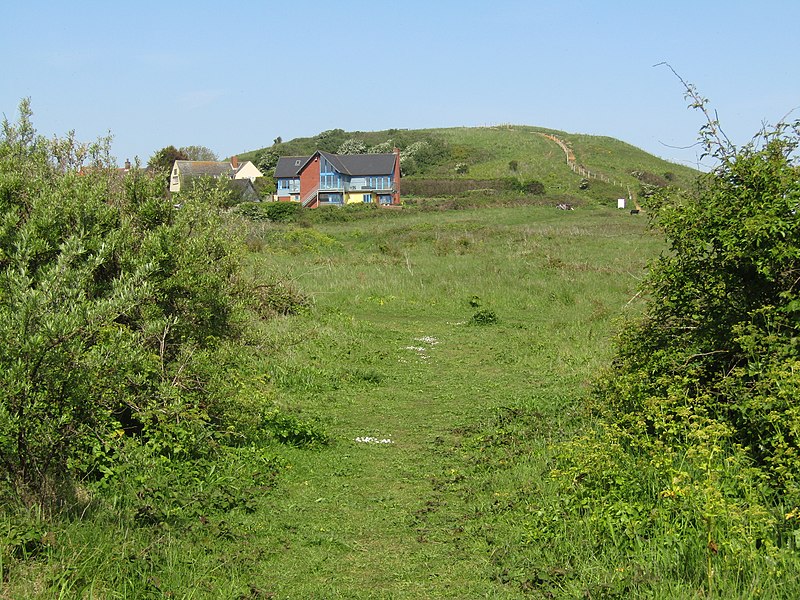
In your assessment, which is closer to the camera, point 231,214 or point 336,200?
point 231,214

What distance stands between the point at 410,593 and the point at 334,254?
25429 millimetres

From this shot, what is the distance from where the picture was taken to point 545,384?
11.5m

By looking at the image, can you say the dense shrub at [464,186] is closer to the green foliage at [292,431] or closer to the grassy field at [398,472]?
the grassy field at [398,472]

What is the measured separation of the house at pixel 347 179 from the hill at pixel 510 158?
323cm

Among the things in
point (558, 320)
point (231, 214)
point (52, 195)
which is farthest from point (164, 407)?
point (558, 320)

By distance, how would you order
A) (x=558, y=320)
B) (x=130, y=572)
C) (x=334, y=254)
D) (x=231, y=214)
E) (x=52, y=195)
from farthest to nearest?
1. (x=334, y=254)
2. (x=558, y=320)
3. (x=231, y=214)
4. (x=52, y=195)
5. (x=130, y=572)

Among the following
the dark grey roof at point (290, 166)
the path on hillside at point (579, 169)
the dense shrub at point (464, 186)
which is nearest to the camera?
the dense shrub at point (464, 186)

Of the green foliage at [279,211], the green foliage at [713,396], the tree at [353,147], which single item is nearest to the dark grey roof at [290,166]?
the green foliage at [279,211]

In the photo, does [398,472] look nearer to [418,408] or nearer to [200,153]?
[418,408]

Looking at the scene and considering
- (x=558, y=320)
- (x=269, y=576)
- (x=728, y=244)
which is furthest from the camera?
(x=558, y=320)

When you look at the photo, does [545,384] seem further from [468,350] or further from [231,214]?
[231,214]

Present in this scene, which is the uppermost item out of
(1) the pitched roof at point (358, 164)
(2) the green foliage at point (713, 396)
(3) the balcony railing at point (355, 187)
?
(1) the pitched roof at point (358, 164)

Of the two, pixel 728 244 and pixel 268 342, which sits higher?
pixel 728 244

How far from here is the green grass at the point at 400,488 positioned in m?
5.00
